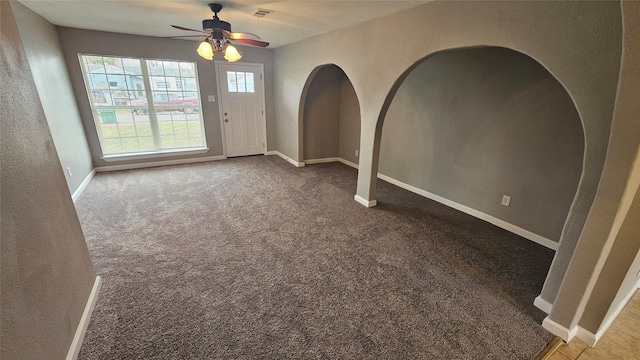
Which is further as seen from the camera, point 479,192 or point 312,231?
point 479,192

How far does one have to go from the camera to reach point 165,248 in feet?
8.75

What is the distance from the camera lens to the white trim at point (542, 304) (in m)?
1.98

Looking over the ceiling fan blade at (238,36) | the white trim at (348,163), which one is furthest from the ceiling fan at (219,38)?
the white trim at (348,163)

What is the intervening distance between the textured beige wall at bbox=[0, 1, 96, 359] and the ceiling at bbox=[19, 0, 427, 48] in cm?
187

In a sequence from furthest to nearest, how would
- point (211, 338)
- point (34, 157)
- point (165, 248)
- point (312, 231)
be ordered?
point (312, 231), point (165, 248), point (211, 338), point (34, 157)

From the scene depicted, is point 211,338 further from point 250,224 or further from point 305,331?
point 250,224

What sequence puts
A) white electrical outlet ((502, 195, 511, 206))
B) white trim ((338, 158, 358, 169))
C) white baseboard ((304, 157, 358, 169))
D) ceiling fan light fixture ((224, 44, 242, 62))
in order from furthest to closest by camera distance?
white baseboard ((304, 157, 358, 169))
white trim ((338, 158, 358, 169))
white electrical outlet ((502, 195, 511, 206))
ceiling fan light fixture ((224, 44, 242, 62))

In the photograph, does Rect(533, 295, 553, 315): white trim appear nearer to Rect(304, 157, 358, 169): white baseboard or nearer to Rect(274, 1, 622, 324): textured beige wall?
Rect(274, 1, 622, 324): textured beige wall

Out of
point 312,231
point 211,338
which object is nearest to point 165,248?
point 211,338

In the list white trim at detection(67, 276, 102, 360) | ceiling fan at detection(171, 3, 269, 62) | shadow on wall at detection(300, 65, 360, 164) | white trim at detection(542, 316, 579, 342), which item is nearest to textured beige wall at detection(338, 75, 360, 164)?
shadow on wall at detection(300, 65, 360, 164)

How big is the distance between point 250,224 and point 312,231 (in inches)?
29.8

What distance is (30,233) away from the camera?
1.35 metres

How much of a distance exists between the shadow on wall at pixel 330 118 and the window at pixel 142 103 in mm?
2270

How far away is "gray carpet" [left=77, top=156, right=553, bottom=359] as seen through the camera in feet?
5.62
